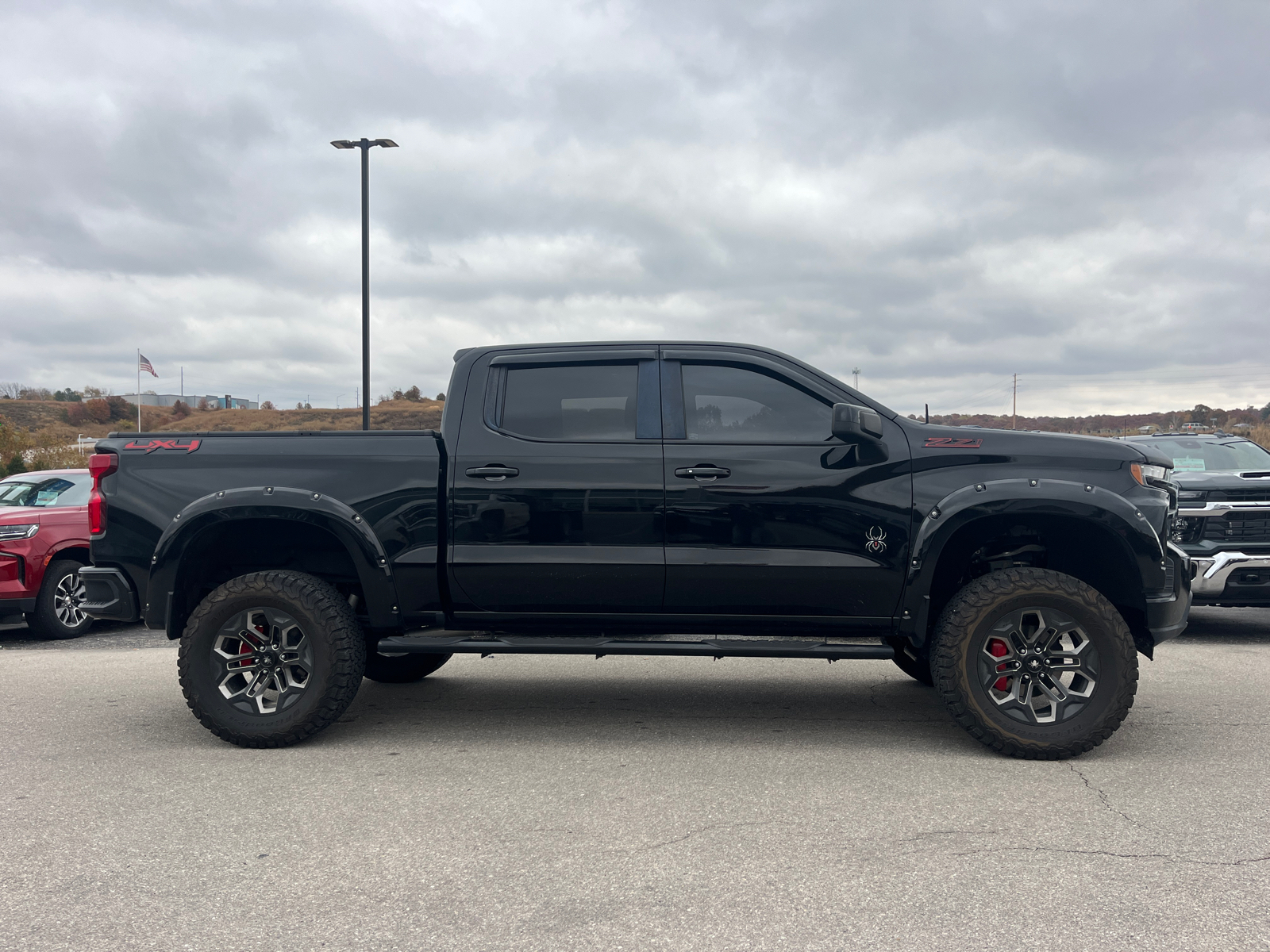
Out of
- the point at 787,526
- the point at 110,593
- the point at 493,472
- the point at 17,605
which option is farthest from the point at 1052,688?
the point at 17,605

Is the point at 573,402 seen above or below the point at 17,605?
above

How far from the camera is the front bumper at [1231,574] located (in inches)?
316

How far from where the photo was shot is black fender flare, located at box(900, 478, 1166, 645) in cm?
486

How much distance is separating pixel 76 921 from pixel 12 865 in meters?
0.67

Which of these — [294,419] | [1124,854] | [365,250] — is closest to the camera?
[1124,854]

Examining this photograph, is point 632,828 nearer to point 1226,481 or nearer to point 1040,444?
point 1040,444

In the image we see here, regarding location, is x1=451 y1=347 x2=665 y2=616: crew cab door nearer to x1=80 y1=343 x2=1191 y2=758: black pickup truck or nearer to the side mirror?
x1=80 y1=343 x2=1191 y2=758: black pickup truck

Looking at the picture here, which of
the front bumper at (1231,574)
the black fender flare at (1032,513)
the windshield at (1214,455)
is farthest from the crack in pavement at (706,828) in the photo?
the windshield at (1214,455)

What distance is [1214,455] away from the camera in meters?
8.99

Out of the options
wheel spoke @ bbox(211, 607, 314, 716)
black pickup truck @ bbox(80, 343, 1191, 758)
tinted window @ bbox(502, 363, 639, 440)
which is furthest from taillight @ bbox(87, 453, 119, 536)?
tinted window @ bbox(502, 363, 639, 440)

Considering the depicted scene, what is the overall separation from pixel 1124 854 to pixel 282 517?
166 inches

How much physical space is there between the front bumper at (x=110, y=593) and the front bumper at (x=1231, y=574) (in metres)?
7.95

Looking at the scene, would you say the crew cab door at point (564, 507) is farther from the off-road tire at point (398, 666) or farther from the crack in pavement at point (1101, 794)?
the crack in pavement at point (1101, 794)

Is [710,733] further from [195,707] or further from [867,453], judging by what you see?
[195,707]
